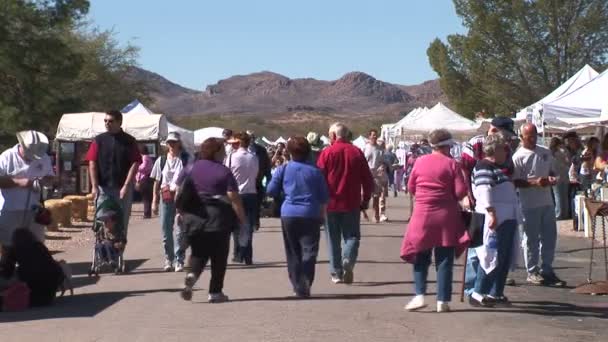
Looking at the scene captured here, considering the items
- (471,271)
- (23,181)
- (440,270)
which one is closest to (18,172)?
(23,181)

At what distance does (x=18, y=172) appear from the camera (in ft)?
44.7

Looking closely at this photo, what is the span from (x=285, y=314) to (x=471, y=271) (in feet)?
7.53

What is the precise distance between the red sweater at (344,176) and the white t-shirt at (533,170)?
5.70 ft

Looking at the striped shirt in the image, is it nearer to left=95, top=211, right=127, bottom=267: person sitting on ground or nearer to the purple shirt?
the purple shirt

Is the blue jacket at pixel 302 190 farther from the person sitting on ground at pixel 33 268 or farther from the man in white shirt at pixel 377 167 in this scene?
the man in white shirt at pixel 377 167

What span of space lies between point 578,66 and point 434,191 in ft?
149

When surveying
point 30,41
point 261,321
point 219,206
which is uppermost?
point 30,41

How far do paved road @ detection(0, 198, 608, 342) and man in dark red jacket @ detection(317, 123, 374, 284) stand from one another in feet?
1.05

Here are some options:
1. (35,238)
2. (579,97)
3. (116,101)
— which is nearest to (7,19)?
(579,97)

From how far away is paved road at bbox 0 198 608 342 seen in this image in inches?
417

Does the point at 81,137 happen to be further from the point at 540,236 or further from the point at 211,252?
the point at 211,252

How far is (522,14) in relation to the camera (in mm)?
55781

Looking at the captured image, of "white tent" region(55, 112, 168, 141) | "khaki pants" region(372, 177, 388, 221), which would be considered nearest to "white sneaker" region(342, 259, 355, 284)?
"khaki pants" region(372, 177, 388, 221)

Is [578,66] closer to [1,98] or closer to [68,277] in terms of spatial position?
[1,98]
